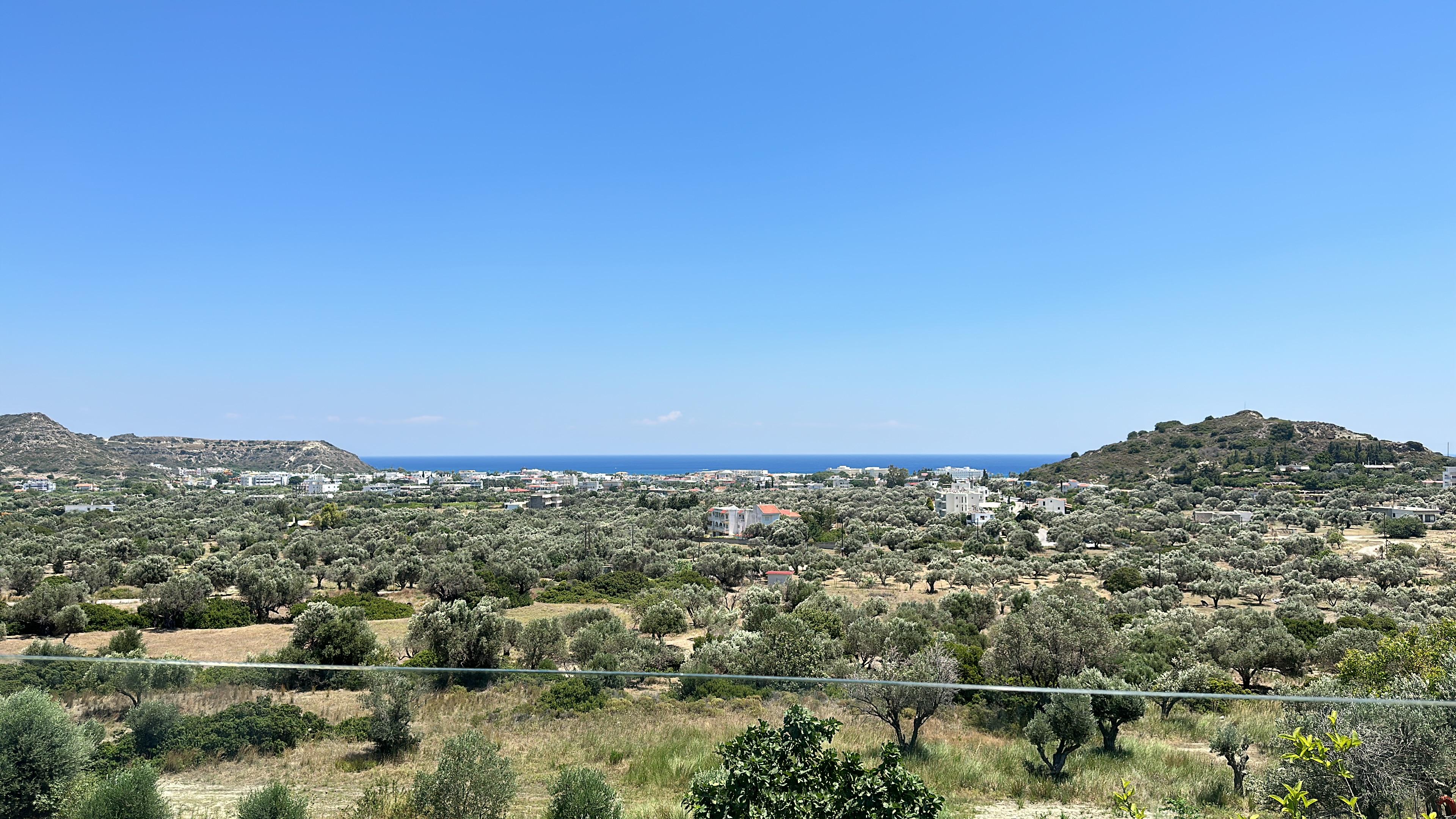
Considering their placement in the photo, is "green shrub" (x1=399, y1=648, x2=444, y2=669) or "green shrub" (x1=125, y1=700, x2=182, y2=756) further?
"green shrub" (x1=399, y1=648, x2=444, y2=669)

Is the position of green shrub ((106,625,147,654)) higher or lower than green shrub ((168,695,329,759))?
lower

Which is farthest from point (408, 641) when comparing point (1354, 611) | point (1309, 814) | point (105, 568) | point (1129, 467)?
point (1129, 467)

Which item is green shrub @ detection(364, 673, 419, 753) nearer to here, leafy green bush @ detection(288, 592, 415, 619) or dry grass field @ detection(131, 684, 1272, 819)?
dry grass field @ detection(131, 684, 1272, 819)

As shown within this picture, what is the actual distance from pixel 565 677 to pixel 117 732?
2.16 metres

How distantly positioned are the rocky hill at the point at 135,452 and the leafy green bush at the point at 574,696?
12143 cm

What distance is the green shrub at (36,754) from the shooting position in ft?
10.1

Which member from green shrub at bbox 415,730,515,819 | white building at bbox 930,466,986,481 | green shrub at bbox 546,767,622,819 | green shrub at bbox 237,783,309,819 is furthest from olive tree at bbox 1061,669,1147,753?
white building at bbox 930,466,986,481

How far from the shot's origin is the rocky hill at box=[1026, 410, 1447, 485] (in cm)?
6950

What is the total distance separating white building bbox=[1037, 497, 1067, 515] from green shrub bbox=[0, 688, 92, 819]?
56.6 metres

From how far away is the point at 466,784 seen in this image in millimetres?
3307

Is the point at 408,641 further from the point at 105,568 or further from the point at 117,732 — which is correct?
the point at 105,568

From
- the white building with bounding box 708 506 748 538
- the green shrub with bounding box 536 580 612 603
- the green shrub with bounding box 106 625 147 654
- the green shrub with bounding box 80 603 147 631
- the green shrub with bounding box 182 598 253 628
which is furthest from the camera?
the white building with bounding box 708 506 748 538

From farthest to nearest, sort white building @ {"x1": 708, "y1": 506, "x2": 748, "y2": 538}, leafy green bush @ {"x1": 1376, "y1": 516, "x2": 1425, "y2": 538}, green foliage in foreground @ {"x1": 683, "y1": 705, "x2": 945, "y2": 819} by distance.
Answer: white building @ {"x1": 708, "y1": 506, "x2": 748, "y2": 538} < leafy green bush @ {"x1": 1376, "y1": 516, "x2": 1425, "y2": 538} < green foliage in foreground @ {"x1": 683, "y1": 705, "x2": 945, "y2": 819}

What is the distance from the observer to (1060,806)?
132 inches
